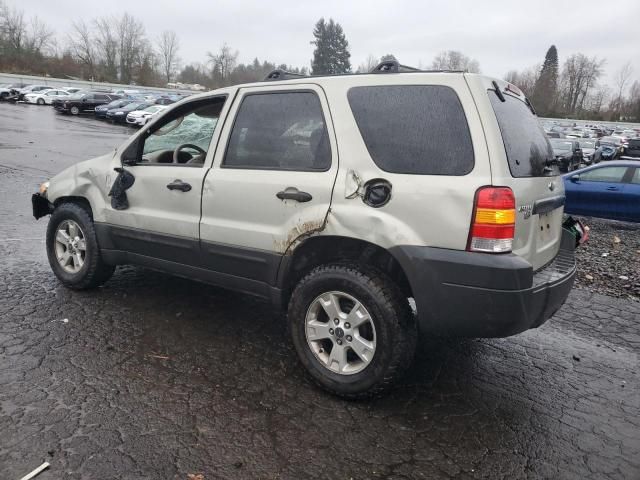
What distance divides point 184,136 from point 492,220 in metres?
2.83

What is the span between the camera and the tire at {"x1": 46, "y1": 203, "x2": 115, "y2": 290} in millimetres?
4406

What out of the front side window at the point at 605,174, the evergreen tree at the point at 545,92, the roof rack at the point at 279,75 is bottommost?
the front side window at the point at 605,174

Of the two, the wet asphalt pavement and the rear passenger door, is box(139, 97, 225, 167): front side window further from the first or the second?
the wet asphalt pavement

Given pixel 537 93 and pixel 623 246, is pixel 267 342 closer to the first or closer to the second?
pixel 623 246

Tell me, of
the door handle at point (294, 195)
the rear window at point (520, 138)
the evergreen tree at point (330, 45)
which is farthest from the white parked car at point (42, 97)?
the rear window at point (520, 138)

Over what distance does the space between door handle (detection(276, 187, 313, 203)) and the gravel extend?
4305 mm

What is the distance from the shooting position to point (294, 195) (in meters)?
3.14

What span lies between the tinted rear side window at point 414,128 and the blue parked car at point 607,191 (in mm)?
9250

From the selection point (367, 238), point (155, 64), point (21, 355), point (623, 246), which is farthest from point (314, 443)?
point (155, 64)

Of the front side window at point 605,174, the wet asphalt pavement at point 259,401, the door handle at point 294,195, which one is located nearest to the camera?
the wet asphalt pavement at point 259,401

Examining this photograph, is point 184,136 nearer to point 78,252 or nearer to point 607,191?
point 78,252

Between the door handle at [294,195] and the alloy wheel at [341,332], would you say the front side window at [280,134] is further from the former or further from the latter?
the alloy wheel at [341,332]

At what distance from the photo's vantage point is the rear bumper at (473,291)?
2.61 meters

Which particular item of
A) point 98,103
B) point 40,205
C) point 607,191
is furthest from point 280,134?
point 98,103
